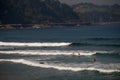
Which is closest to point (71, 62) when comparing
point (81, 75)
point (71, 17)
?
point (81, 75)

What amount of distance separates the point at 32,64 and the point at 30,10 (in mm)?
125922

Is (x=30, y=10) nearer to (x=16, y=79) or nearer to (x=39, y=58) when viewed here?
(x=39, y=58)

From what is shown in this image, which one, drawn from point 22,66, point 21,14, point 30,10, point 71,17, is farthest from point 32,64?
point 71,17

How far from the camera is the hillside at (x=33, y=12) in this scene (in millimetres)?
139738

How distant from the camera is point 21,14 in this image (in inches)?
5674

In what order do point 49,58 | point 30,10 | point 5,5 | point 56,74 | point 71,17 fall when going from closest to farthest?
1. point 56,74
2. point 49,58
3. point 5,5
4. point 30,10
5. point 71,17

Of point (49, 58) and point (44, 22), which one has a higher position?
point (49, 58)

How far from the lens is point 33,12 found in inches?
6063

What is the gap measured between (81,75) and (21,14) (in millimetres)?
122289

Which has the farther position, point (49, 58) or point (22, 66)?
point (49, 58)

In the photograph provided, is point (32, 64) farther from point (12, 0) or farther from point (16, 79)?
point (12, 0)

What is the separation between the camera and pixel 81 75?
24500 mm

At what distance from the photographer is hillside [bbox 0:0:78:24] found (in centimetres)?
13974

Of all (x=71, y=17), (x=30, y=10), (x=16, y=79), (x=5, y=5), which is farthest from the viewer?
(x=71, y=17)
